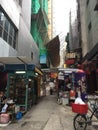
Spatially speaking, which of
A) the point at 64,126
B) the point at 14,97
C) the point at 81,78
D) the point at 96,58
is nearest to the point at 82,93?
the point at 81,78

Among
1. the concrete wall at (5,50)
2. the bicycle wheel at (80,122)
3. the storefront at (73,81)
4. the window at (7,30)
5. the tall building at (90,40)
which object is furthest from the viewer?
the tall building at (90,40)

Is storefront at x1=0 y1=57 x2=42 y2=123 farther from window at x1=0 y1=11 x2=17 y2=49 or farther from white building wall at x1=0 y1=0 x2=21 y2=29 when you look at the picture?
white building wall at x1=0 y1=0 x2=21 y2=29

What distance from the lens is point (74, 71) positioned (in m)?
13.8

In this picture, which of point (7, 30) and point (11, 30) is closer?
point (7, 30)

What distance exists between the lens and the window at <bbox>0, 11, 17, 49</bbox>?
38.7 feet

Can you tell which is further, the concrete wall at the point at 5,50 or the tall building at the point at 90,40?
the tall building at the point at 90,40

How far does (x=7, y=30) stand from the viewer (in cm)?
1284

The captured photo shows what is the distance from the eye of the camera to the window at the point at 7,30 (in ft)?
38.7

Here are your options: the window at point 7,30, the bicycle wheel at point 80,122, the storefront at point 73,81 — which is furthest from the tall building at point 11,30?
the bicycle wheel at point 80,122

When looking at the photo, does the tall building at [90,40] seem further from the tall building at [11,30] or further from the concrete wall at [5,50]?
the concrete wall at [5,50]

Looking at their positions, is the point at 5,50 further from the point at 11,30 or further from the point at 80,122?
the point at 80,122

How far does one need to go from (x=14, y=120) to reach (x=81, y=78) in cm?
749

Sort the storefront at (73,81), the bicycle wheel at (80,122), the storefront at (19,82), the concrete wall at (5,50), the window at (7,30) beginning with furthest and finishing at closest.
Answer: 1. the storefront at (73,81)
2. the window at (7,30)
3. the concrete wall at (5,50)
4. the storefront at (19,82)
5. the bicycle wheel at (80,122)

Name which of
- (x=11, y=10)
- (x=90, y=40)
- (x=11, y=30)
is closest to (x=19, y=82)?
(x=11, y=30)
